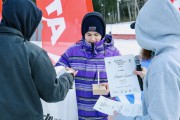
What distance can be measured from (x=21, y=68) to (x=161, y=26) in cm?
81

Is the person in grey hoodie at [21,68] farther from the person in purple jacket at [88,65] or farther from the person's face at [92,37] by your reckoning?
the person's face at [92,37]

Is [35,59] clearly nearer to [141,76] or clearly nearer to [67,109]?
[141,76]

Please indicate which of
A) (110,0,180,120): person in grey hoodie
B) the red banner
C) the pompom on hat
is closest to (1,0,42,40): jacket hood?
(110,0,180,120): person in grey hoodie

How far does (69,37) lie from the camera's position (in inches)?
155

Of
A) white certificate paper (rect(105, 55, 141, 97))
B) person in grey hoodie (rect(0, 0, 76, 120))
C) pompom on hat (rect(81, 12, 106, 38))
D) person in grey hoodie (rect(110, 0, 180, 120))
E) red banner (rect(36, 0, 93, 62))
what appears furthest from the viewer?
red banner (rect(36, 0, 93, 62))

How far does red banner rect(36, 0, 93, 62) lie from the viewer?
12.5 feet

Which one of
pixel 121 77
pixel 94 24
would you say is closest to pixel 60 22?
pixel 94 24

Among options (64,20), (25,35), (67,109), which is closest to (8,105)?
(25,35)

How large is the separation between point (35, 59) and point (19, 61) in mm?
90

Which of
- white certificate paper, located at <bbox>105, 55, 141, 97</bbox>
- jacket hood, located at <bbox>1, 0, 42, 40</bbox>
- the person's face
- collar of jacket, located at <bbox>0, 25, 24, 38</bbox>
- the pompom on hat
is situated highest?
jacket hood, located at <bbox>1, 0, 42, 40</bbox>

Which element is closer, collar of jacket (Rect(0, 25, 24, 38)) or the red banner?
collar of jacket (Rect(0, 25, 24, 38))

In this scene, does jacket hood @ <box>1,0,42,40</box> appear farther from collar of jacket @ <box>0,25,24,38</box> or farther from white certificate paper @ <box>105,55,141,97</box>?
white certificate paper @ <box>105,55,141,97</box>

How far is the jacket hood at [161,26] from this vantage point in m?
1.34

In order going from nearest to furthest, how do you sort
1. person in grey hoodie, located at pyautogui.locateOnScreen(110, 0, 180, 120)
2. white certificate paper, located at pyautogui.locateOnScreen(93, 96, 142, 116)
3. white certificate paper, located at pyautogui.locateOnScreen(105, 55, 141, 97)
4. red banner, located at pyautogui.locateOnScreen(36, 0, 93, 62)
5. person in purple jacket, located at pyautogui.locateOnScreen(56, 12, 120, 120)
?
person in grey hoodie, located at pyautogui.locateOnScreen(110, 0, 180, 120) → white certificate paper, located at pyautogui.locateOnScreen(93, 96, 142, 116) → white certificate paper, located at pyautogui.locateOnScreen(105, 55, 141, 97) → person in purple jacket, located at pyautogui.locateOnScreen(56, 12, 120, 120) → red banner, located at pyautogui.locateOnScreen(36, 0, 93, 62)
